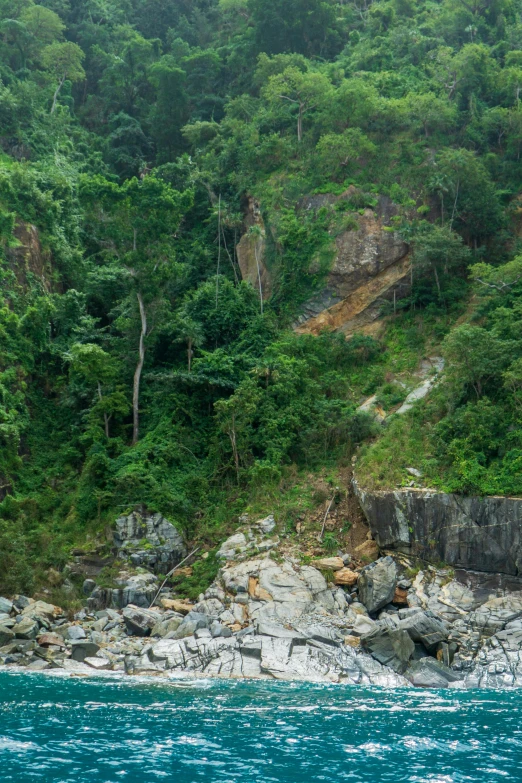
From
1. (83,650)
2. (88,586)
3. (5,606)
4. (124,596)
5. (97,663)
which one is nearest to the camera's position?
(97,663)

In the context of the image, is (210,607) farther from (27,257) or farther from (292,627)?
(27,257)

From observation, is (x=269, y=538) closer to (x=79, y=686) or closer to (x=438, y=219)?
(x=79, y=686)

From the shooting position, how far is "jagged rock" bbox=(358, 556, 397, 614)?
2103 centimetres

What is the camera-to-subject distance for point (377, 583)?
21.3 m

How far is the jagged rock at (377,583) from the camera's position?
21031 millimetres

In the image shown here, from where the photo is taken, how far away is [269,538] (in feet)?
79.5


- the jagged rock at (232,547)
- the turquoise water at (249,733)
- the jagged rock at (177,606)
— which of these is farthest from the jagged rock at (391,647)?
the jagged rock at (232,547)

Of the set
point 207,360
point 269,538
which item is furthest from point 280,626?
point 207,360

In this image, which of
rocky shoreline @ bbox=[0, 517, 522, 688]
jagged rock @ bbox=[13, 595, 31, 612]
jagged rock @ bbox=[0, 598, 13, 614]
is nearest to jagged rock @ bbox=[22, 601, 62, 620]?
rocky shoreline @ bbox=[0, 517, 522, 688]

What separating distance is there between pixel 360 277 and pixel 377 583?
16.8 meters

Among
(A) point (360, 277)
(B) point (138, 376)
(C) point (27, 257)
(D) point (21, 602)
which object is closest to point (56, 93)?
Result: (C) point (27, 257)

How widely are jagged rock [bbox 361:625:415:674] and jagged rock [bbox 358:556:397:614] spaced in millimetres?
2173

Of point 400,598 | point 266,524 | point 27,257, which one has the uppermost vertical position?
point 27,257

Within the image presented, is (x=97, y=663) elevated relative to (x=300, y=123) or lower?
lower
